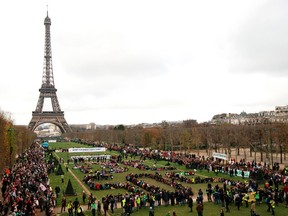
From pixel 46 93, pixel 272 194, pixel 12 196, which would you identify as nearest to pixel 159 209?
pixel 272 194

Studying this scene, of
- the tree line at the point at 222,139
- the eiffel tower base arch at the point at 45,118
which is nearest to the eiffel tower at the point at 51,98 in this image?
the eiffel tower base arch at the point at 45,118

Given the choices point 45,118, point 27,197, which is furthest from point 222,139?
point 45,118

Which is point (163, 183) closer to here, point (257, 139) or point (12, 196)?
point (12, 196)

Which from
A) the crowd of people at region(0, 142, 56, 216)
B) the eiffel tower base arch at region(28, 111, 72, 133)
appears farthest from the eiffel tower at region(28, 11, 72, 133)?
the crowd of people at region(0, 142, 56, 216)

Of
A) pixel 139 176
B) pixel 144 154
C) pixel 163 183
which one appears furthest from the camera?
pixel 144 154

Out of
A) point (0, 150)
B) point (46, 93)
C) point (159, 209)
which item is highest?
point (46, 93)

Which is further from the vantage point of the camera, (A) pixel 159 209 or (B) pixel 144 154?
(B) pixel 144 154

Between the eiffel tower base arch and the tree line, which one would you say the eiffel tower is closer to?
the eiffel tower base arch

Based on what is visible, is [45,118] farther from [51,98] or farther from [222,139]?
[222,139]
